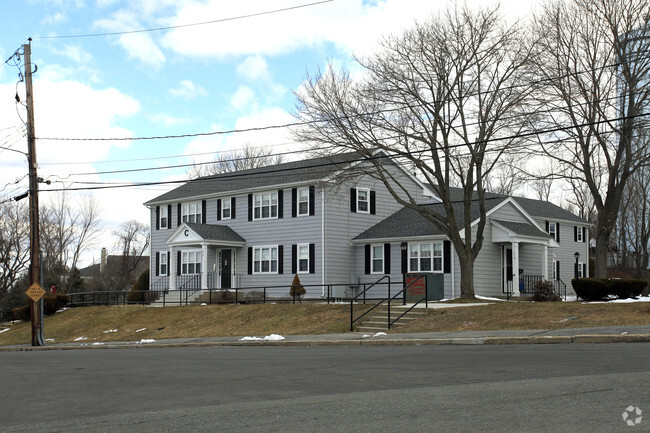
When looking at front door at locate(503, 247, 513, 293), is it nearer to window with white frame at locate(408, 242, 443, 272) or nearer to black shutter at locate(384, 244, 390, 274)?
window with white frame at locate(408, 242, 443, 272)

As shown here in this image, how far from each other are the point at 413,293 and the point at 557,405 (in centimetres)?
2103

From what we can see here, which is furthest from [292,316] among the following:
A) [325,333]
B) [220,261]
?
[220,261]

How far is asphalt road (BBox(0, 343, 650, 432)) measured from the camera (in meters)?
8.01

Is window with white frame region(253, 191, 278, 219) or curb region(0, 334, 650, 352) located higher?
window with white frame region(253, 191, 278, 219)

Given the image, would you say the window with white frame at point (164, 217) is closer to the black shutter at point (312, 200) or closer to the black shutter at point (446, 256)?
the black shutter at point (312, 200)

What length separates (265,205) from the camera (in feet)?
136

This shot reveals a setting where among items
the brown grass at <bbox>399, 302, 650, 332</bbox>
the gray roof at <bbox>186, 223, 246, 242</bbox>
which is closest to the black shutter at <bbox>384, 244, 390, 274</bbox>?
the gray roof at <bbox>186, 223, 246, 242</bbox>

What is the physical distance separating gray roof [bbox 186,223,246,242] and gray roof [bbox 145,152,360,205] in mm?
2431

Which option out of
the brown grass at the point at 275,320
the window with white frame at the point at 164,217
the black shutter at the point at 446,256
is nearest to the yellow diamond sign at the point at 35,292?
the brown grass at the point at 275,320

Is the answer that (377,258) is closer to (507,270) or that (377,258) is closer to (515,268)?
(507,270)

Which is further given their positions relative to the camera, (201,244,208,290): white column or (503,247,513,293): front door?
(201,244,208,290): white column

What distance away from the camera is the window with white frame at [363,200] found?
132ft

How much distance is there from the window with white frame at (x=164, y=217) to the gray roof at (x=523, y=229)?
72.5 feet

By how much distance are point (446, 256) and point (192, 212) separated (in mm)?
18207
